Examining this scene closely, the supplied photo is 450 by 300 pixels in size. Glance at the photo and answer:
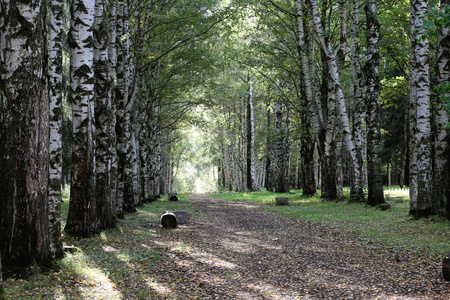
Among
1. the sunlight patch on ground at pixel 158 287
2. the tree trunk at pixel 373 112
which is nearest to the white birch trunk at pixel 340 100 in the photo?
the tree trunk at pixel 373 112

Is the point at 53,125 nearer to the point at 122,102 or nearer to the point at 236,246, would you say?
the point at 236,246

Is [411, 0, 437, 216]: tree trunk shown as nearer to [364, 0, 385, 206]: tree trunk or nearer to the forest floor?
the forest floor

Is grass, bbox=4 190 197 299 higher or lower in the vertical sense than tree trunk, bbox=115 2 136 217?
lower

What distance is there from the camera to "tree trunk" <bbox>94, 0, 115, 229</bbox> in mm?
9258

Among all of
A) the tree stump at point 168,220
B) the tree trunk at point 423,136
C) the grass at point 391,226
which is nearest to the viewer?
the grass at point 391,226

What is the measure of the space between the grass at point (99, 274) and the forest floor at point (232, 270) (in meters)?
0.01

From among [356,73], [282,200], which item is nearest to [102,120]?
[356,73]

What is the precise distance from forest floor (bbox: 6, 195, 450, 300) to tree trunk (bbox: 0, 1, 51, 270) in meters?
0.61

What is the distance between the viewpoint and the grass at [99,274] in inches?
188

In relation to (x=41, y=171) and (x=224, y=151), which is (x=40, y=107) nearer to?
(x=41, y=171)

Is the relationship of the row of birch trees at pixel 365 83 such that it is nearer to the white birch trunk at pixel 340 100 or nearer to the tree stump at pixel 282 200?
the white birch trunk at pixel 340 100

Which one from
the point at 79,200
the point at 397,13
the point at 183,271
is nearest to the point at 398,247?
the point at 183,271

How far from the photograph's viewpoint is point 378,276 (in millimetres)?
6227

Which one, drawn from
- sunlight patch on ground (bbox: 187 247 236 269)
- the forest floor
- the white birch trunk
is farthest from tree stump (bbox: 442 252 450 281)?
the white birch trunk
